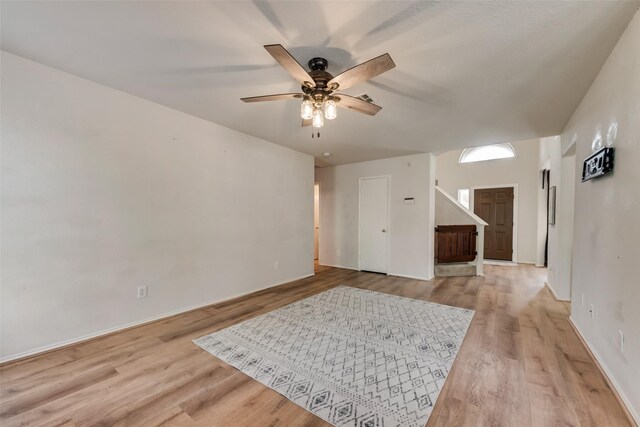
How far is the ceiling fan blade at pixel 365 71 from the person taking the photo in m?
1.61

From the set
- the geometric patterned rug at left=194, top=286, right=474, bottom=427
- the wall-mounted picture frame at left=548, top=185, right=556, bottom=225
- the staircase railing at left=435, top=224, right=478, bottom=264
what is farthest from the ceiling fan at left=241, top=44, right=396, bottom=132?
the staircase railing at left=435, top=224, right=478, bottom=264

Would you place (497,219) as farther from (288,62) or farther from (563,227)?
(288,62)

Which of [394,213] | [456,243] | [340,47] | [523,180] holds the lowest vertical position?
[456,243]

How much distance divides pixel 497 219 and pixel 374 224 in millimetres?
3680

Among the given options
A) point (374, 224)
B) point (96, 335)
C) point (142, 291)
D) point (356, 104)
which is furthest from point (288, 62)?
point (374, 224)

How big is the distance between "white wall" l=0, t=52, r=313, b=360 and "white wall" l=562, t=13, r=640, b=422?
380 centimetres

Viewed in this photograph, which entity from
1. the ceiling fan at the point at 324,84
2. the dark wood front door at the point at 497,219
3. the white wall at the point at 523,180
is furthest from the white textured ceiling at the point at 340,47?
the dark wood front door at the point at 497,219

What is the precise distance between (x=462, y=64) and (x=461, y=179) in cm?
591

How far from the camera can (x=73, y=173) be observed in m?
2.39

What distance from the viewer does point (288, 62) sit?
5.44 ft

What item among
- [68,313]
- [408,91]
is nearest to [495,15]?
[408,91]

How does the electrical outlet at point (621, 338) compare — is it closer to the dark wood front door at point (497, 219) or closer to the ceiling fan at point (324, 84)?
the ceiling fan at point (324, 84)

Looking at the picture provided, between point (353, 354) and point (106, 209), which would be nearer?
point (353, 354)

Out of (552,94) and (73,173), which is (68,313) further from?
(552,94)
